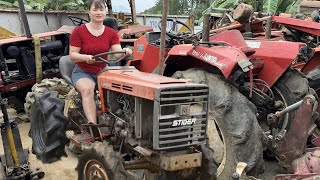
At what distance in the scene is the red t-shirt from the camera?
3.89 metres

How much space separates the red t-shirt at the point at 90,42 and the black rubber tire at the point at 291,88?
1.90 metres

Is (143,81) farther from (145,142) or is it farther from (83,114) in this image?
(83,114)

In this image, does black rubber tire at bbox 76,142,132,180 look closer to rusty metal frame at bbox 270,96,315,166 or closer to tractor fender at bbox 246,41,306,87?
rusty metal frame at bbox 270,96,315,166

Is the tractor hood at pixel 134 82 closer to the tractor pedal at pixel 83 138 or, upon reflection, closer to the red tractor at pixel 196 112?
the red tractor at pixel 196 112

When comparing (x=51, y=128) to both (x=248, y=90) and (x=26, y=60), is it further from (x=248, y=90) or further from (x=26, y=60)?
(x=26, y=60)

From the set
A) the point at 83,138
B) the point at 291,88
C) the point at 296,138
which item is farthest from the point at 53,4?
the point at 296,138

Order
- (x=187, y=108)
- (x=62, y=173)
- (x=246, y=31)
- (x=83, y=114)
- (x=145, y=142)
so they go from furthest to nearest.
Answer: (x=246, y=31), (x=62, y=173), (x=83, y=114), (x=145, y=142), (x=187, y=108)

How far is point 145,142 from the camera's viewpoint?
3.15 metres

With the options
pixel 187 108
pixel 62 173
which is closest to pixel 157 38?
pixel 62 173

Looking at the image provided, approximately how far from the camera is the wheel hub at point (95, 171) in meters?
3.15

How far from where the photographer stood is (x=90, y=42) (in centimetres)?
394

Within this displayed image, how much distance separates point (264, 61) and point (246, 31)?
138 cm

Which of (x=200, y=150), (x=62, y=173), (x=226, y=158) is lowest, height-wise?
(x=62, y=173)

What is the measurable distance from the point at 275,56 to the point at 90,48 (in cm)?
195
